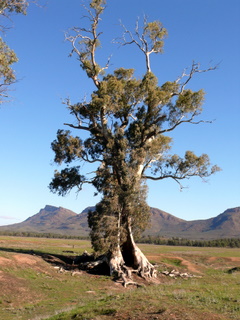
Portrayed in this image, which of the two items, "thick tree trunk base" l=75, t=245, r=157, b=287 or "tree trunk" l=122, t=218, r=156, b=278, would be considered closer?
"thick tree trunk base" l=75, t=245, r=157, b=287

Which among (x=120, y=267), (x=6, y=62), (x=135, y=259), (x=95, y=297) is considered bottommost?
(x=95, y=297)

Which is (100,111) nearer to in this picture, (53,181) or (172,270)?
(53,181)

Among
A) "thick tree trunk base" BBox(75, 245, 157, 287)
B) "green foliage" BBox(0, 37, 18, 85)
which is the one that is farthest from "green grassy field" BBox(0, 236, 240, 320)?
"green foliage" BBox(0, 37, 18, 85)

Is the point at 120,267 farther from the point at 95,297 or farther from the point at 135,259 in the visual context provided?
the point at 95,297

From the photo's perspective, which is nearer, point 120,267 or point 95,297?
point 95,297

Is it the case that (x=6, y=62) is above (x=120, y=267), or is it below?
above

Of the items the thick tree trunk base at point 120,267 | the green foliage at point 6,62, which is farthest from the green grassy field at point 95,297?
the green foliage at point 6,62

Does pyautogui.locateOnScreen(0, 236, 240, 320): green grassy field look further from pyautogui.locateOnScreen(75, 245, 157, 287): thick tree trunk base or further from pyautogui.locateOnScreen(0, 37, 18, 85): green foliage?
pyautogui.locateOnScreen(0, 37, 18, 85): green foliage

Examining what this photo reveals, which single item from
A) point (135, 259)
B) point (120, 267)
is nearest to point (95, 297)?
point (120, 267)

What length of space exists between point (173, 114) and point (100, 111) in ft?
24.0

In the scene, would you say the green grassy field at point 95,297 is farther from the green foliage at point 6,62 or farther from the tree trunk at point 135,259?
the green foliage at point 6,62

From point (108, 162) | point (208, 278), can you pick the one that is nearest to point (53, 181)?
point (108, 162)

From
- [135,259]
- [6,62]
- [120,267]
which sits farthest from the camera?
[135,259]

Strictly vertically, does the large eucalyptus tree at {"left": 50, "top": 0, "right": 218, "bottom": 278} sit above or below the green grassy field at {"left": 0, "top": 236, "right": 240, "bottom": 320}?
above
